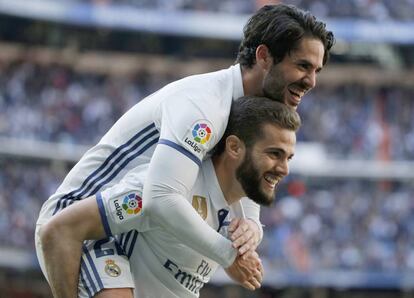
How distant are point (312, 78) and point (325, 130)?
24320 millimetres

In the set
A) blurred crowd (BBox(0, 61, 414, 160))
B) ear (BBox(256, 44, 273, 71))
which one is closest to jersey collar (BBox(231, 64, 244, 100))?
ear (BBox(256, 44, 273, 71))

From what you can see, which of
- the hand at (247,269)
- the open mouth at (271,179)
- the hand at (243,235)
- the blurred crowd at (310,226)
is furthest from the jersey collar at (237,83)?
the blurred crowd at (310,226)

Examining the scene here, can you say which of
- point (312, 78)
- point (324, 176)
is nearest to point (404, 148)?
point (324, 176)

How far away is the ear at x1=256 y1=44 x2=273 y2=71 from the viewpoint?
552 centimetres

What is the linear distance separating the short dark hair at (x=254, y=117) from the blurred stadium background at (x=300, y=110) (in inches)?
797

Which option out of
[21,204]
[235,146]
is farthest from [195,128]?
[21,204]

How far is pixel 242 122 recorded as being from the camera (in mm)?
5406

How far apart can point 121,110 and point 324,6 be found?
26.7 ft

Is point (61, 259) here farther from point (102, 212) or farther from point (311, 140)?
point (311, 140)

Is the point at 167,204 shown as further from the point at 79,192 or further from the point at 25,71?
the point at 25,71

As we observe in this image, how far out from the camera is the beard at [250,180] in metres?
5.41

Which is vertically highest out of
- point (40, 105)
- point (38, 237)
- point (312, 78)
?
point (312, 78)

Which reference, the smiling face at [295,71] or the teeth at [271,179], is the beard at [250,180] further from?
the smiling face at [295,71]

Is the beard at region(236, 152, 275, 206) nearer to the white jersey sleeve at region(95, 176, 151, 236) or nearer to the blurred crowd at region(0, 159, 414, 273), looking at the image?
the white jersey sleeve at region(95, 176, 151, 236)
